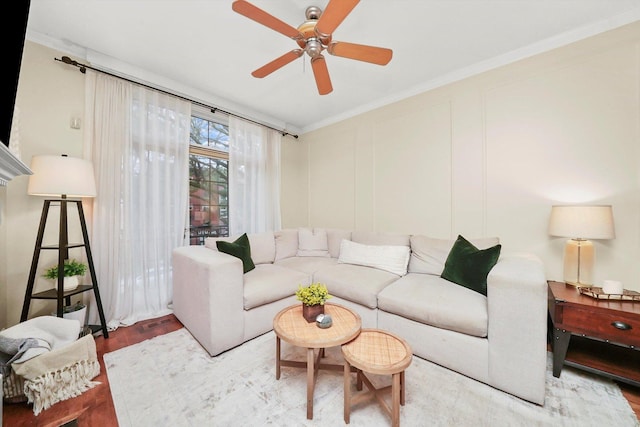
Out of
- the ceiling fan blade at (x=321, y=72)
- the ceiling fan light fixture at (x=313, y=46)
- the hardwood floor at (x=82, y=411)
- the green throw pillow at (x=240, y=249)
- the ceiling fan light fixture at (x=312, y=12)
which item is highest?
the ceiling fan light fixture at (x=312, y=12)

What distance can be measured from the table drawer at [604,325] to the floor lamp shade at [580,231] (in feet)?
1.31

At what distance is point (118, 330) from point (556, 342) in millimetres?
3475

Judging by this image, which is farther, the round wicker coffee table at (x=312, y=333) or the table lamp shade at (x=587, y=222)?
the table lamp shade at (x=587, y=222)

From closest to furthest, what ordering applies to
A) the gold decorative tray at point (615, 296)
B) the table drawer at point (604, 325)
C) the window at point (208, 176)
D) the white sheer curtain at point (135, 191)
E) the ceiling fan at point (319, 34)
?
the ceiling fan at point (319, 34)
the table drawer at point (604, 325)
the gold decorative tray at point (615, 296)
the white sheer curtain at point (135, 191)
the window at point (208, 176)

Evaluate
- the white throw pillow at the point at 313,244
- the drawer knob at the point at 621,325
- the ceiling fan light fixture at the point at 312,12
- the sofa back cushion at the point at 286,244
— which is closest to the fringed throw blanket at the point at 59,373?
the sofa back cushion at the point at 286,244

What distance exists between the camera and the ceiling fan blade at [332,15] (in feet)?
3.94

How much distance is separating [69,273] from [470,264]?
3.29m

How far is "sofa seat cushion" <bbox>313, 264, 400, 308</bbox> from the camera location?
79.7 inches

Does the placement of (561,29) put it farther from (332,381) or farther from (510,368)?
(332,381)

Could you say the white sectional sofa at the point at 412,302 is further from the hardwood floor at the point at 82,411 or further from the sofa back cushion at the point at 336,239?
the hardwood floor at the point at 82,411

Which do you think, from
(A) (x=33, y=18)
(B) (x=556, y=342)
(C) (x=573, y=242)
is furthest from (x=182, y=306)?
(C) (x=573, y=242)

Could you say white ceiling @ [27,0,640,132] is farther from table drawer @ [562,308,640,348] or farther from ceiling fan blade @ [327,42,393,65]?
table drawer @ [562,308,640,348]

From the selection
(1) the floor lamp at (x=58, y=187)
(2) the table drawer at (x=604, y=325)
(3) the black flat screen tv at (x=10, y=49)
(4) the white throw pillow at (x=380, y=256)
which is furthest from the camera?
(4) the white throw pillow at (x=380, y=256)

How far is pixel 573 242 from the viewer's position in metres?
1.84
